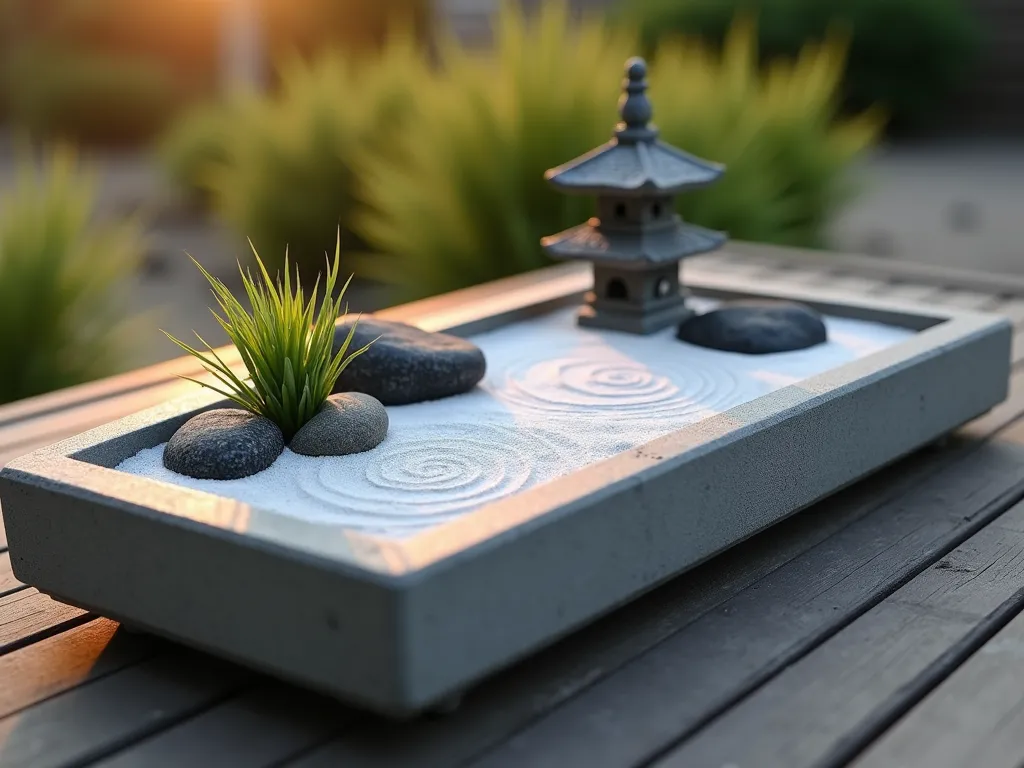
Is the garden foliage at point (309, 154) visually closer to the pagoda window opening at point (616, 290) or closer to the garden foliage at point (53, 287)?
the garden foliage at point (53, 287)

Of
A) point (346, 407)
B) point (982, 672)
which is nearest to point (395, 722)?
point (346, 407)

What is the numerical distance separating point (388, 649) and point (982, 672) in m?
0.81

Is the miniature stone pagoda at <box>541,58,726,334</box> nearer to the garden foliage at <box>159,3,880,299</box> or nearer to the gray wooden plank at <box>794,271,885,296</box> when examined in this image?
the gray wooden plank at <box>794,271,885,296</box>

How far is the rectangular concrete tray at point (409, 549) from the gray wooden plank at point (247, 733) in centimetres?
8

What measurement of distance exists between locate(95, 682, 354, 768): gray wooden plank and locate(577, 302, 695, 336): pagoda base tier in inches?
51.4

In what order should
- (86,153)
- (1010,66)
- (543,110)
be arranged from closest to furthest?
(543,110) < (1010,66) < (86,153)

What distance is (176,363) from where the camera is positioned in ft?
10.8

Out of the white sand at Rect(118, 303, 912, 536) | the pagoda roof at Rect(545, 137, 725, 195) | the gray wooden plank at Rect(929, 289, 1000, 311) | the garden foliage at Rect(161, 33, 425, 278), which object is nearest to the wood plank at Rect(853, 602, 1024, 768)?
the white sand at Rect(118, 303, 912, 536)

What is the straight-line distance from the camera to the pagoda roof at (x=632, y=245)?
286 cm

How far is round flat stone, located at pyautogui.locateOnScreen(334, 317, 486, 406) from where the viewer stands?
2.37 metres

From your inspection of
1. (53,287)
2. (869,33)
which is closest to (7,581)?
(53,287)

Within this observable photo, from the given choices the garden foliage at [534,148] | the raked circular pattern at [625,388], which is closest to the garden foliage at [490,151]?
the garden foliage at [534,148]

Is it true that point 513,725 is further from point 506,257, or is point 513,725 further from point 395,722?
point 506,257

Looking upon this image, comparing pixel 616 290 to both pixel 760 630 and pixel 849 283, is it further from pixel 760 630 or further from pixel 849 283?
pixel 849 283
